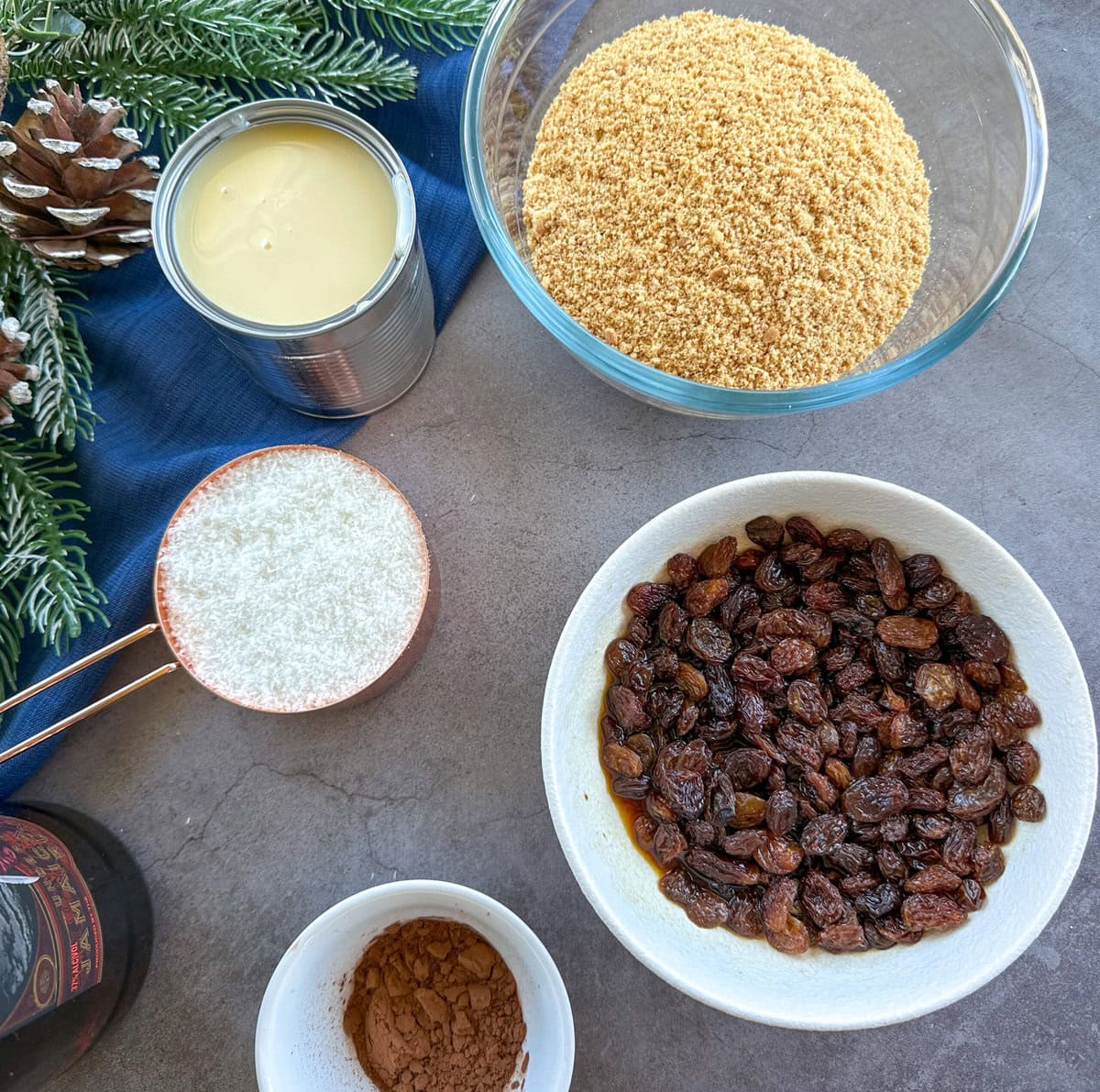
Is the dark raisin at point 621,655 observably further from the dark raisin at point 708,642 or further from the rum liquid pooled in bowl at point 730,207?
the rum liquid pooled in bowl at point 730,207

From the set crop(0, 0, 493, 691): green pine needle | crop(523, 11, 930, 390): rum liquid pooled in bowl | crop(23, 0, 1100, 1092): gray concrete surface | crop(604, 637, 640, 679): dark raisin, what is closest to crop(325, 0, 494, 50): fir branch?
crop(0, 0, 493, 691): green pine needle

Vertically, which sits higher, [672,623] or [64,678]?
[672,623]

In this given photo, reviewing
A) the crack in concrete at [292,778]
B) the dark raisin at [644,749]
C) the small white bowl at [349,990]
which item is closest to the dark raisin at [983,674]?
the dark raisin at [644,749]

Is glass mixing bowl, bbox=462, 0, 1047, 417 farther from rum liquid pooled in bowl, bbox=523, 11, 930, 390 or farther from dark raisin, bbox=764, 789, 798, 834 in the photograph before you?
dark raisin, bbox=764, 789, 798, 834

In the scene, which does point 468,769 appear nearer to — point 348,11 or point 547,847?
point 547,847

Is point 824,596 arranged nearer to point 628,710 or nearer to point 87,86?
point 628,710

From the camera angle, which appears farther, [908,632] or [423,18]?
[423,18]

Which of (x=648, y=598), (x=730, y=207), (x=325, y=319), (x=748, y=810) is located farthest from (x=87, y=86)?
(x=748, y=810)
